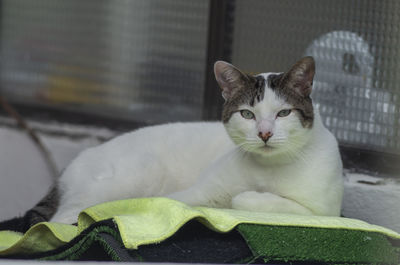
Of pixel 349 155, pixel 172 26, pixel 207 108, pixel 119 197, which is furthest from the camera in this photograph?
pixel 172 26

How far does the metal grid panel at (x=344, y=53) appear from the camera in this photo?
2432 millimetres

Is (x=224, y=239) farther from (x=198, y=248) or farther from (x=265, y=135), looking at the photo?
(x=265, y=135)

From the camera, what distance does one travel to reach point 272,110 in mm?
1834

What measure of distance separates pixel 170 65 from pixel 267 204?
4.67 feet

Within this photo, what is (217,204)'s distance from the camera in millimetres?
2025

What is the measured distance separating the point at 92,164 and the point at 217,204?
1.81ft

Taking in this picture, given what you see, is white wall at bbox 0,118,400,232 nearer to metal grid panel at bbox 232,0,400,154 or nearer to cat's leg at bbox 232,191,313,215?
metal grid panel at bbox 232,0,400,154

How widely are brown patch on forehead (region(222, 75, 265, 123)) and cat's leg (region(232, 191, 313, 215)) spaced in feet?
0.85

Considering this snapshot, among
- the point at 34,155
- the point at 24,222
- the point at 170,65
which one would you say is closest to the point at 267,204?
the point at 24,222

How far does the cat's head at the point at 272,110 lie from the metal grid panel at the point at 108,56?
111cm

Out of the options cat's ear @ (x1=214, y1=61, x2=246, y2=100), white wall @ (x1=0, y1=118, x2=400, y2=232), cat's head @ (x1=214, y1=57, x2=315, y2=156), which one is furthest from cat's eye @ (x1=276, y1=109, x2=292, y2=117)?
white wall @ (x1=0, y1=118, x2=400, y2=232)

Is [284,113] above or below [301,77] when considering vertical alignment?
below

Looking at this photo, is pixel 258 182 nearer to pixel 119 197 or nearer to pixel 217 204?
pixel 217 204

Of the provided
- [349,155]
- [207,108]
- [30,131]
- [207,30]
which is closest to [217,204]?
[349,155]
